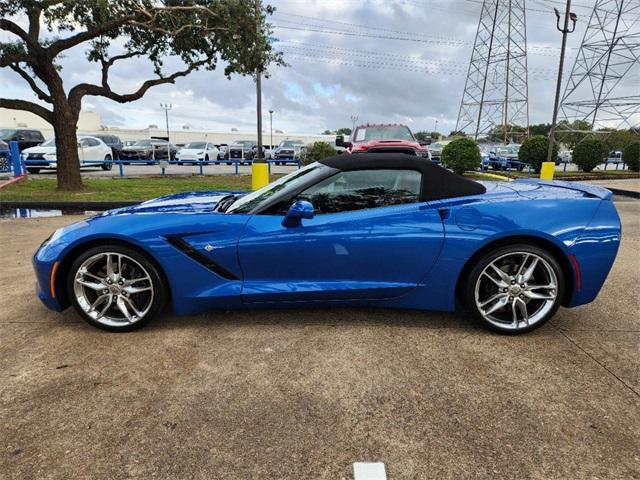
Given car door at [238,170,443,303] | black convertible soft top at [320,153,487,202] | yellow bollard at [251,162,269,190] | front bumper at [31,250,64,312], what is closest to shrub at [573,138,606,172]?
yellow bollard at [251,162,269,190]

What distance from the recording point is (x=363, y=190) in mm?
3297

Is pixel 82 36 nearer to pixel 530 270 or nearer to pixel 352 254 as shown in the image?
pixel 352 254

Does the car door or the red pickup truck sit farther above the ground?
the red pickup truck

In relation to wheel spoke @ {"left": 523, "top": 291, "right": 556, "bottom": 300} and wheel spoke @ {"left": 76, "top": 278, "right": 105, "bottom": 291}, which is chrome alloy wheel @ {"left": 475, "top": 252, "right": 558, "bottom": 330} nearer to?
wheel spoke @ {"left": 523, "top": 291, "right": 556, "bottom": 300}

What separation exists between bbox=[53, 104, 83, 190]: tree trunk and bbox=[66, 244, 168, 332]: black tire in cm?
983

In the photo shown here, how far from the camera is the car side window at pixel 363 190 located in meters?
3.24

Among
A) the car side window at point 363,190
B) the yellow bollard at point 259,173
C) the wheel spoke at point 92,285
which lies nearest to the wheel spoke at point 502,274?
the car side window at point 363,190

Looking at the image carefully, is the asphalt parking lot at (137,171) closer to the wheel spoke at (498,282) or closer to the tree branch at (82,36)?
the tree branch at (82,36)

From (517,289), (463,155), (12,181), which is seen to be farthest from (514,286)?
(463,155)

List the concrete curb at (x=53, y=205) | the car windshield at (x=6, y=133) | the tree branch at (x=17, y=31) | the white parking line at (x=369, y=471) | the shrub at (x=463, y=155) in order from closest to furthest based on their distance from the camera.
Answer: the white parking line at (x=369, y=471) → the concrete curb at (x=53, y=205) → the tree branch at (x=17, y=31) → the shrub at (x=463, y=155) → the car windshield at (x=6, y=133)

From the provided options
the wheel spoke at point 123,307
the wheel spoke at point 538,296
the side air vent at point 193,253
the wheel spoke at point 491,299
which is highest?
the side air vent at point 193,253

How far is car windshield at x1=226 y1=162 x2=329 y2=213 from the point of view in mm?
3342

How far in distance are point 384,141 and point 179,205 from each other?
24.4 feet

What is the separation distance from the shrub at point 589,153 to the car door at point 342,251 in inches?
842
